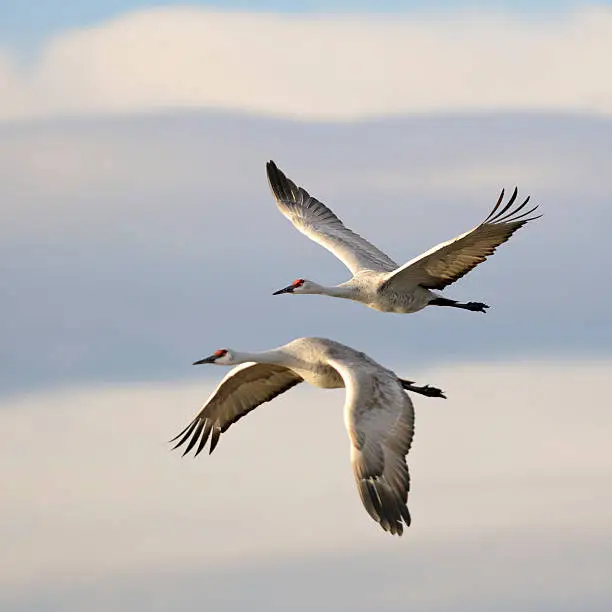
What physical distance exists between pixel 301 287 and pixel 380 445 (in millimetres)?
7579

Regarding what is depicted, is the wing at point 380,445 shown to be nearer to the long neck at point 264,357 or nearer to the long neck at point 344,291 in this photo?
the long neck at point 264,357

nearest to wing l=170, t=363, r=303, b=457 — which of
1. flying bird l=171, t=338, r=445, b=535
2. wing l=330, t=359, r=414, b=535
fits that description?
flying bird l=171, t=338, r=445, b=535

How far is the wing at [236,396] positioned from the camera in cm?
4013

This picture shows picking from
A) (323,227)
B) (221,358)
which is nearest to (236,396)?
(221,358)

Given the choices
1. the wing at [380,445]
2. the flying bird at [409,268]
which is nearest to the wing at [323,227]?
the flying bird at [409,268]

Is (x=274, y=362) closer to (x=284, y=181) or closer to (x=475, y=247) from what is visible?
(x=475, y=247)

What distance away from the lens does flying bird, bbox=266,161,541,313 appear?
39.9 meters

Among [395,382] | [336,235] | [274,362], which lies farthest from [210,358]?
[336,235]

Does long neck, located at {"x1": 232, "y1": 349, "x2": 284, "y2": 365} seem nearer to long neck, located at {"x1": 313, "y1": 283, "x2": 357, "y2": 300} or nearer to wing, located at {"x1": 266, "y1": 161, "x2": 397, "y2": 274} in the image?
long neck, located at {"x1": 313, "y1": 283, "x2": 357, "y2": 300}

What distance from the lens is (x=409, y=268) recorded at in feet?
133

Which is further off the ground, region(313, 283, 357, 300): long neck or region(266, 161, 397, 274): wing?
region(266, 161, 397, 274): wing

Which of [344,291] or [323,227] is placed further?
[323,227]

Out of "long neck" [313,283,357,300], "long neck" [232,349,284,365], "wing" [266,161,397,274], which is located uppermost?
"wing" [266,161,397,274]

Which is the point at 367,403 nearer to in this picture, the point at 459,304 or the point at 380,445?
the point at 380,445
